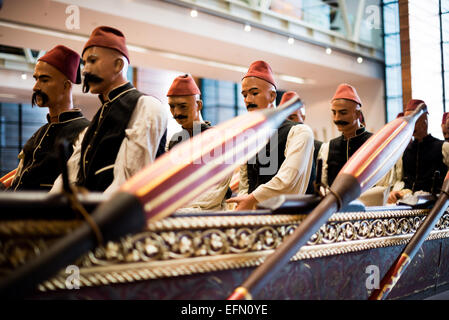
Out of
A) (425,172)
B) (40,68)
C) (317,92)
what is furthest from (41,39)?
(317,92)

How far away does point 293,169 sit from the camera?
2.22 meters

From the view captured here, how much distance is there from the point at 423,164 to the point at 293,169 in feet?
6.14

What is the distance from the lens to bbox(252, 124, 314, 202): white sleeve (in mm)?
2158

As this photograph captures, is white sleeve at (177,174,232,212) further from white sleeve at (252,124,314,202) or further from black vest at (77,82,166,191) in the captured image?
black vest at (77,82,166,191)

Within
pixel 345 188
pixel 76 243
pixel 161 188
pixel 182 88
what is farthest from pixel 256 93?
pixel 76 243

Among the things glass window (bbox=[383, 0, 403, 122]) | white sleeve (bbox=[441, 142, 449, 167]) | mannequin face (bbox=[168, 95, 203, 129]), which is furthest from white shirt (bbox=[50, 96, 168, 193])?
glass window (bbox=[383, 0, 403, 122])

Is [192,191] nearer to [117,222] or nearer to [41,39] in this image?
[117,222]

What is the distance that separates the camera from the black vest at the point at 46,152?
2.47 meters

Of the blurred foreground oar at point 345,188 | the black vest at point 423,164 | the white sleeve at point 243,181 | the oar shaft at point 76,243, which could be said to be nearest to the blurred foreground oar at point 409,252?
the blurred foreground oar at point 345,188

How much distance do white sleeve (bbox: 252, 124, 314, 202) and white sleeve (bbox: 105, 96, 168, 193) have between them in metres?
0.58

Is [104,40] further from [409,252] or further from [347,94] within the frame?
[347,94]

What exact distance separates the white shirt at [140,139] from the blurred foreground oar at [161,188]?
2.03ft

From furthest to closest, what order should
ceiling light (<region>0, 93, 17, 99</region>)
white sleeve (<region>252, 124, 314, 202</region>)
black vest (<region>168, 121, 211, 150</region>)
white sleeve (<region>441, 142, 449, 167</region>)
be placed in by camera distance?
1. ceiling light (<region>0, 93, 17, 99</region>)
2. white sleeve (<region>441, 142, 449, 167</region>)
3. black vest (<region>168, 121, 211, 150</region>)
4. white sleeve (<region>252, 124, 314, 202</region>)

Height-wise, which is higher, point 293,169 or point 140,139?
point 140,139
